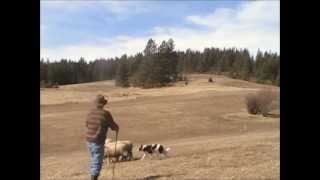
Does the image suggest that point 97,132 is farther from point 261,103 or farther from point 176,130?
point 261,103

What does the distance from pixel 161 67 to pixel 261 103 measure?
11049mm

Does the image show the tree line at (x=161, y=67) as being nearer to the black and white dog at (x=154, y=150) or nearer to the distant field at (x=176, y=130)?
the distant field at (x=176, y=130)

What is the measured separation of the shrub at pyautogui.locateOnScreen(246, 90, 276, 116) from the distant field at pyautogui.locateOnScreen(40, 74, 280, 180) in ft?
1.73

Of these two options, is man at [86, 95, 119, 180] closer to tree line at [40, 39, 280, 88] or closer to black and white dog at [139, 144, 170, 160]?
black and white dog at [139, 144, 170, 160]

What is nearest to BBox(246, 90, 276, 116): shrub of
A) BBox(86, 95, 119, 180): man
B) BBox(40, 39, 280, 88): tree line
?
BBox(40, 39, 280, 88): tree line

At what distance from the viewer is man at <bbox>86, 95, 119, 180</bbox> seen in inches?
356

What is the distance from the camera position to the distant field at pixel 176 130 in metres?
11.7

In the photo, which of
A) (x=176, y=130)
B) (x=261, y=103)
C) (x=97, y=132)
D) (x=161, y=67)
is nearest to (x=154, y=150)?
(x=97, y=132)

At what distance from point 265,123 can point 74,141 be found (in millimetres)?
9714

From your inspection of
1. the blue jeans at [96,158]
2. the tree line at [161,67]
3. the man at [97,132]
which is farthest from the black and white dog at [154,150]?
the tree line at [161,67]

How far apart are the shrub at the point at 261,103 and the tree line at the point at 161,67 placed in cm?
642
